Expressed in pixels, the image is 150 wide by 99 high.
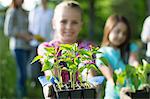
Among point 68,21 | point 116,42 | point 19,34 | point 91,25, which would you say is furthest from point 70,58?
point 91,25

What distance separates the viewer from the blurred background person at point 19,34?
5344 mm

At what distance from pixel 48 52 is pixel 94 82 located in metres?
0.31

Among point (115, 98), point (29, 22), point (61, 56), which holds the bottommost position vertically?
point (115, 98)

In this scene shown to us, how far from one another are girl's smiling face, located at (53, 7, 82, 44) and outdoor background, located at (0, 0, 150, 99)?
79.8 inches

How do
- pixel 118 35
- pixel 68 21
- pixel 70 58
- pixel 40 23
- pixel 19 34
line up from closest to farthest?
pixel 70 58, pixel 68 21, pixel 118 35, pixel 19 34, pixel 40 23

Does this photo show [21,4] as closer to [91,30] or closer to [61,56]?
[61,56]

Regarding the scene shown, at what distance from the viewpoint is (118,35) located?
3408 mm

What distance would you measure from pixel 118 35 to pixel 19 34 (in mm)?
Result: 2292

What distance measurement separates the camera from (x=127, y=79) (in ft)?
→ 8.68

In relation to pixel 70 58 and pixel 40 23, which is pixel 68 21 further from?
pixel 40 23

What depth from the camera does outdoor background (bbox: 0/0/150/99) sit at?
664cm

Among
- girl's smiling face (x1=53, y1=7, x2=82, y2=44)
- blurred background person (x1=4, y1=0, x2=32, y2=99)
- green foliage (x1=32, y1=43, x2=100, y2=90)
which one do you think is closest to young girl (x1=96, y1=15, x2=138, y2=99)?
girl's smiling face (x1=53, y1=7, x2=82, y2=44)

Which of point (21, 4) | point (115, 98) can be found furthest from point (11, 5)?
point (115, 98)

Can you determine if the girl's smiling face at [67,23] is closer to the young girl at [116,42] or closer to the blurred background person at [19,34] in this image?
the young girl at [116,42]
